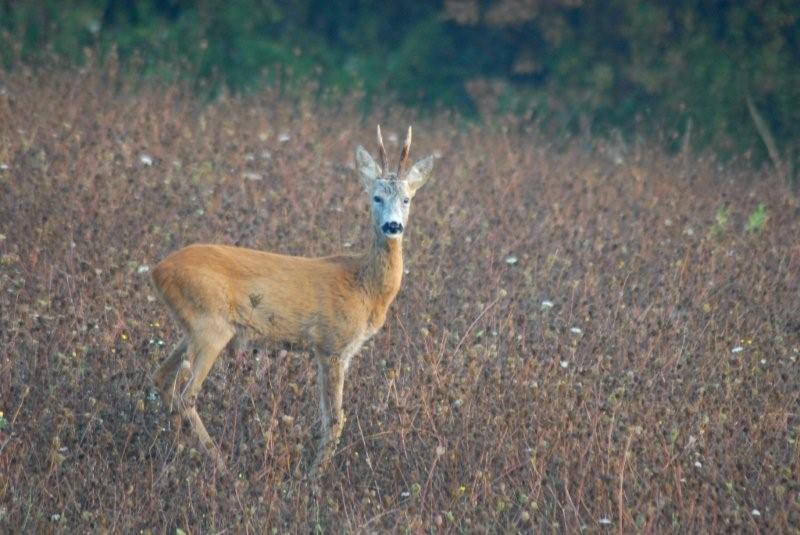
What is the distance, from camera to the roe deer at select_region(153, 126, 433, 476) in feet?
19.2

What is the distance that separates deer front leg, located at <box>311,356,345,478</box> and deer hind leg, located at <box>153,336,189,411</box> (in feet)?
2.00

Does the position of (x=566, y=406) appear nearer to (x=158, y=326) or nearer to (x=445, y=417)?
(x=445, y=417)

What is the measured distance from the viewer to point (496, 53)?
50.2ft

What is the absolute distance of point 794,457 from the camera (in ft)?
17.8

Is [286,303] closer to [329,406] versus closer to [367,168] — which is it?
[329,406]

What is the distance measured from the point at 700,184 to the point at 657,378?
4762 millimetres

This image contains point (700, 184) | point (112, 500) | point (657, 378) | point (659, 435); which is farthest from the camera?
point (700, 184)

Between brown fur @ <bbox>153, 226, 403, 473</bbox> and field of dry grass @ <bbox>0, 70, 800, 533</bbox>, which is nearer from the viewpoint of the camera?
field of dry grass @ <bbox>0, 70, 800, 533</bbox>

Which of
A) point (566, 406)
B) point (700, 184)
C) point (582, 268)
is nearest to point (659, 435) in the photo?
point (566, 406)

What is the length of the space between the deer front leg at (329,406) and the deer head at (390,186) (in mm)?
703

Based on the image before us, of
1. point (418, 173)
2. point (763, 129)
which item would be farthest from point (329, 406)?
point (763, 129)

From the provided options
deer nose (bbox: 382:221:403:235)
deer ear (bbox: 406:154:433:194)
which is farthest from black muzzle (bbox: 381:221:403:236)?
deer ear (bbox: 406:154:433:194)

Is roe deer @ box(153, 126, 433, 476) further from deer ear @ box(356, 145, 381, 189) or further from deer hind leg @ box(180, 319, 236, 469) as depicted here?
deer ear @ box(356, 145, 381, 189)

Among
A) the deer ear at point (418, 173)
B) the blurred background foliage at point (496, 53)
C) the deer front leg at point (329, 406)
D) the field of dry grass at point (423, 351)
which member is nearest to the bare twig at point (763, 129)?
the blurred background foliage at point (496, 53)
